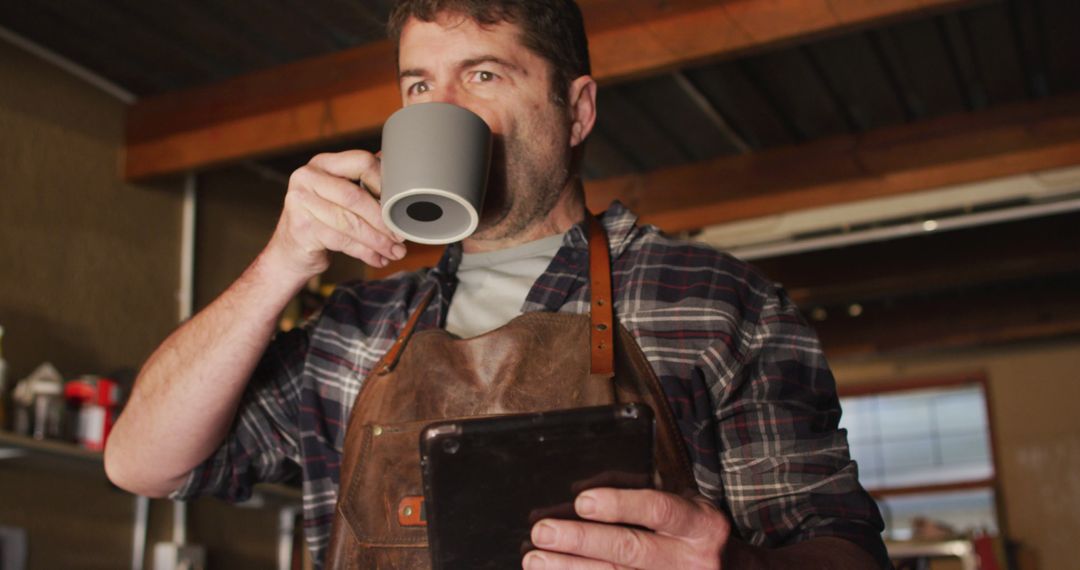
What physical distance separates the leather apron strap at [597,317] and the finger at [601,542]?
11.9 inches

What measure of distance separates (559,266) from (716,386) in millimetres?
228

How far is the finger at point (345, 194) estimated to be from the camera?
3.43ft

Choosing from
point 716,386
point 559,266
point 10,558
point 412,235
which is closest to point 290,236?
point 412,235

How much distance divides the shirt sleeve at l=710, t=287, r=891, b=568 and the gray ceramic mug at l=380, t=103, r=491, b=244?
1.00 feet

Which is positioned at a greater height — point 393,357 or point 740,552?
point 393,357

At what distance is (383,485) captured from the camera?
42.3 inches

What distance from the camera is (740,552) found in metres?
0.88

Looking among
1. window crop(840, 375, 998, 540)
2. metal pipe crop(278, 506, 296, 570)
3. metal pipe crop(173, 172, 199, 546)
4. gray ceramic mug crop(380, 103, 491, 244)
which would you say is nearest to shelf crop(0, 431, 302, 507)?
metal pipe crop(173, 172, 199, 546)

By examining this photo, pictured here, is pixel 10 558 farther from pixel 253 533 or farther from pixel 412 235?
pixel 412 235

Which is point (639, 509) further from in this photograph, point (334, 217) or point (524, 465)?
point (334, 217)

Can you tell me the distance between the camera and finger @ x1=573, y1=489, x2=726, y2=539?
0.78m

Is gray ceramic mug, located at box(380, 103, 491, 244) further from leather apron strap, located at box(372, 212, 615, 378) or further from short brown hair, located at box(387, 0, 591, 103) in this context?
short brown hair, located at box(387, 0, 591, 103)

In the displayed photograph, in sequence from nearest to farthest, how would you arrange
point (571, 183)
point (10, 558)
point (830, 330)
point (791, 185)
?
point (571, 183), point (10, 558), point (791, 185), point (830, 330)

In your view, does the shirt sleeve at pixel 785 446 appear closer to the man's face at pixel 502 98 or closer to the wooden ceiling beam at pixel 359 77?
the man's face at pixel 502 98
